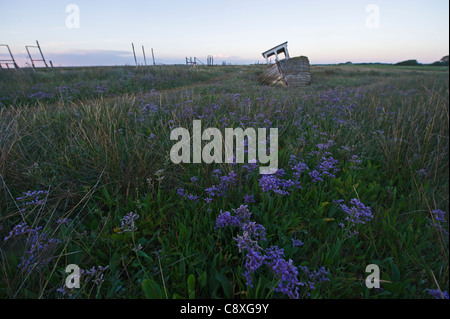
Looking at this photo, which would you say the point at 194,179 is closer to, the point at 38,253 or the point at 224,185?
the point at 224,185

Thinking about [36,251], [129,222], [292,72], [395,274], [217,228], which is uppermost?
[292,72]

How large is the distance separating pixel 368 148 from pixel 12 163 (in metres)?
4.52

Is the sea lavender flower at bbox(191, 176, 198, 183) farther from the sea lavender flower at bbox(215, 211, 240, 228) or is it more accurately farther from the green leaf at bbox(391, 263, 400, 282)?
the green leaf at bbox(391, 263, 400, 282)

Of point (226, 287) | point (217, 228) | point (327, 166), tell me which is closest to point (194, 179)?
point (217, 228)

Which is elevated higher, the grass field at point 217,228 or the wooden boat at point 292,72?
the wooden boat at point 292,72

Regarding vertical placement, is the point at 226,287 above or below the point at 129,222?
below

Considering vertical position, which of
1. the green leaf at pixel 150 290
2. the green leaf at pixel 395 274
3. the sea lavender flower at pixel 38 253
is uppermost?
the sea lavender flower at pixel 38 253

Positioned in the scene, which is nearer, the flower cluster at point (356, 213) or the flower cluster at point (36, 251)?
the flower cluster at point (36, 251)

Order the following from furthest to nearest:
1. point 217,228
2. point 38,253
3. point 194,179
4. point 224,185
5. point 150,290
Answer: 1. point 194,179
2. point 224,185
3. point 217,228
4. point 38,253
5. point 150,290

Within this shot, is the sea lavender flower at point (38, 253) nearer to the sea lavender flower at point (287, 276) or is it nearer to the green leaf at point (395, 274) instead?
the sea lavender flower at point (287, 276)

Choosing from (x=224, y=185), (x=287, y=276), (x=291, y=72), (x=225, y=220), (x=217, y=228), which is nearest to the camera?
(x=287, y=276)

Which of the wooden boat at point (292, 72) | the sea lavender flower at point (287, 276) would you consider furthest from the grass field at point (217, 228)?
the wooden boat at point (292, 72)

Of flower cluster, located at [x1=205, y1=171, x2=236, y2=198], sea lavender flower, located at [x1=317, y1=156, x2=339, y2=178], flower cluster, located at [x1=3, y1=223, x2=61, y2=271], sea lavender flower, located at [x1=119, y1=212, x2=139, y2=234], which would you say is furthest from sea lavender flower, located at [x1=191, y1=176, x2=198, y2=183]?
sea lavender flower, located at [x1=317, y1=156, x2=339, y2=178]
